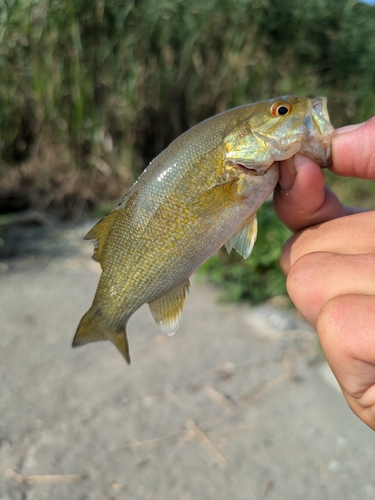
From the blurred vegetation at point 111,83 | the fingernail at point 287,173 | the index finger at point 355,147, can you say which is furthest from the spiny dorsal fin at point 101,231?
the blurred vegetation at point 111,83

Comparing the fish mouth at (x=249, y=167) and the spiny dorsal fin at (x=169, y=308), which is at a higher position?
the fish mouth at (x=249, y=167)

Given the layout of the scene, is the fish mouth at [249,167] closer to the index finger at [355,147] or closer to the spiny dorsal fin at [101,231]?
the index finger at [355,147]

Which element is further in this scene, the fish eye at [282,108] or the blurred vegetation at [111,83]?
the blurred vegetation at [111,83]

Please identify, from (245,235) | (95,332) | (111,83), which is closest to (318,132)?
(245,235)

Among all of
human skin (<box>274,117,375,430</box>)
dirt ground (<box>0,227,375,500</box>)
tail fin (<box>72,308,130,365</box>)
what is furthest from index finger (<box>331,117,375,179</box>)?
dirt ground (<box>0,227,375,500</box>)

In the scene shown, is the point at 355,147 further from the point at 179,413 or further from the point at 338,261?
the point at 179,413

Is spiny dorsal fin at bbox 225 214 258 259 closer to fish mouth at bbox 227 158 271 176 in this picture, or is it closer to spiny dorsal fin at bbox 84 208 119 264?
fish mouth at bbox 227 158 271 176

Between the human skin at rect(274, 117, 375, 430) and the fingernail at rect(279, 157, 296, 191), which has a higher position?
the fingernail at rect(279, 157, 296, 191)
